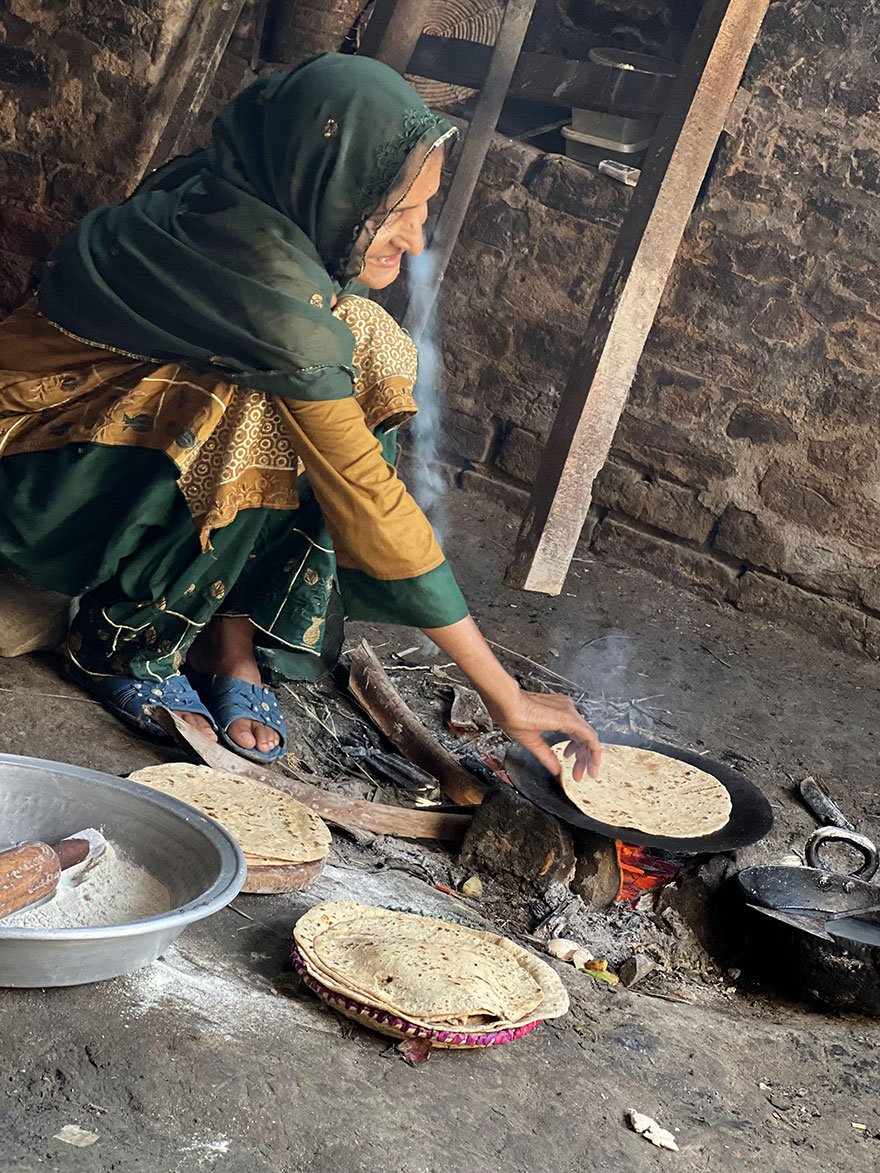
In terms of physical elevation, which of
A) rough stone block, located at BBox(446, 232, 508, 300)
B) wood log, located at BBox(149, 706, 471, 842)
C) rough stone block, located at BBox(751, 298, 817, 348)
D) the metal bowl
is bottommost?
wood log, located at BBox(149, 706, 471, 842)

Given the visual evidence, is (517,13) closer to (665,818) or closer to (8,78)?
(8,78)

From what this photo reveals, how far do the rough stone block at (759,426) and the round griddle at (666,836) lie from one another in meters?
1.74

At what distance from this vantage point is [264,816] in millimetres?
2246

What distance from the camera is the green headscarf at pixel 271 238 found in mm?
2320

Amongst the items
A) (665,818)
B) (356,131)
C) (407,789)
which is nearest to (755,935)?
(665,818)

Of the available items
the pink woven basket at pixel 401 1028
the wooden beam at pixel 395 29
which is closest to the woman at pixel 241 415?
the pink woven basket at pixel 401 1028

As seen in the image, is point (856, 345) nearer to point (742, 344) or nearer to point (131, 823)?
point (742, 344)

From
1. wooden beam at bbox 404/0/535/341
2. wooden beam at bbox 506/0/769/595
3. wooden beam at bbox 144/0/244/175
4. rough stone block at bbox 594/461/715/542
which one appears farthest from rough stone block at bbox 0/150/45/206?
rough stone block at bbox 594/461/715/542

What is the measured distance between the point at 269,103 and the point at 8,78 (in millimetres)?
2217

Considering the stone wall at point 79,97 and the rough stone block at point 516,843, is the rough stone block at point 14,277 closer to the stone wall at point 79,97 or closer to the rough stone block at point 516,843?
the stone wall at point 79,97

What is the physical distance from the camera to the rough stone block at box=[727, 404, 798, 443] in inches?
169

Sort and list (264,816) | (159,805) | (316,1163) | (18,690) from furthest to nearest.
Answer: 1. (18,690)
2. (264,816)
3. (159,805)
4. (316,1163)

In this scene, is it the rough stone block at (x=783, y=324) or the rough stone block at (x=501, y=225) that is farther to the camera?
the rough stone block at (x=501, y=225)

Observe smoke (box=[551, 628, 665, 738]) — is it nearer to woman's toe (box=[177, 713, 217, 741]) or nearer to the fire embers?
the fire embers
